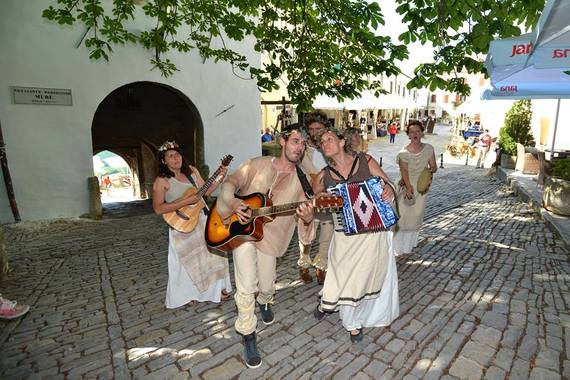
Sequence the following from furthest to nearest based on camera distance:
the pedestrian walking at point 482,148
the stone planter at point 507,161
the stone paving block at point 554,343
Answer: the pedestrian walking at point 482,148 → the stone planter at point 507,161 → the stone paving block at point 554,343

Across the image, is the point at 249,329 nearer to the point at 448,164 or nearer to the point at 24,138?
the point at 24,138

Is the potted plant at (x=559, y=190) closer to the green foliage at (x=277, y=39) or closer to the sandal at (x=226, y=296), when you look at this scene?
the green foliage at (x=277, y=39)

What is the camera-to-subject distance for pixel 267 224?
323cm

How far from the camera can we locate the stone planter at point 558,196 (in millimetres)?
7168

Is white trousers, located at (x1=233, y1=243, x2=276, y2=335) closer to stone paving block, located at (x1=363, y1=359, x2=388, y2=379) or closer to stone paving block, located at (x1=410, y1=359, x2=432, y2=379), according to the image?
stone paving block, located at (x1=363, y1=359, x2=388, y2=379)

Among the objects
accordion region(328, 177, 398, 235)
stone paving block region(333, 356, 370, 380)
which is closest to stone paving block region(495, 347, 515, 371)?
stone paving block region(333, 356, 370, 380)

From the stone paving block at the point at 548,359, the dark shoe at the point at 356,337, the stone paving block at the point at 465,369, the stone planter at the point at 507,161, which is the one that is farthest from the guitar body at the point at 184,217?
the stone planter at the point at 507,161

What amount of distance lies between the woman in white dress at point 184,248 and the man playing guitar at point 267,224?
0.64 m

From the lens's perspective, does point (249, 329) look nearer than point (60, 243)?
Yes

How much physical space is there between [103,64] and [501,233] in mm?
9071

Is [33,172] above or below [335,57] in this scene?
below

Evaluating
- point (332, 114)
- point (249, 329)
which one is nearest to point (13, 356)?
point (249, 329)

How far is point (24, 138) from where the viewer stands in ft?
24.2

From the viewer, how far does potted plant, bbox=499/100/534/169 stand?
45.4 ft
